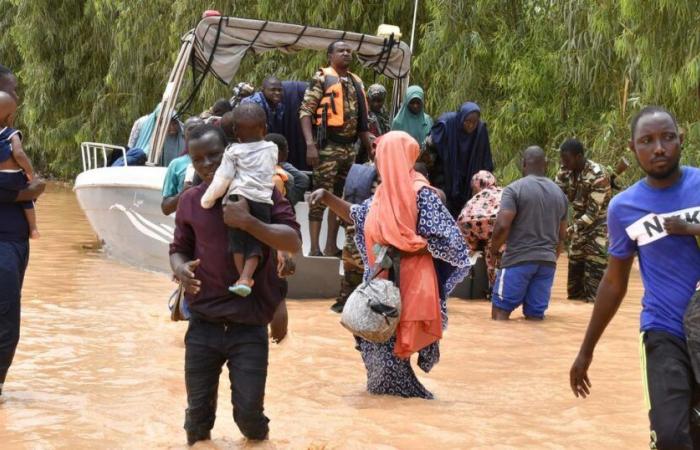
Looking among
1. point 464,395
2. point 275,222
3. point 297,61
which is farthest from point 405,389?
point 297,61

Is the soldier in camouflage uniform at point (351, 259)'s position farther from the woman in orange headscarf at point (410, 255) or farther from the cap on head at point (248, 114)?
the cap on head at point (248, 114)

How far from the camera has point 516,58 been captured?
634 inches

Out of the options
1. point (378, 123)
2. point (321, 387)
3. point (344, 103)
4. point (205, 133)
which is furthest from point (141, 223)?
point (205, 133)

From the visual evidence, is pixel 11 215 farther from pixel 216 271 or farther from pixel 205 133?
pixel 216 271

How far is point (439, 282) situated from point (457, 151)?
529 cm

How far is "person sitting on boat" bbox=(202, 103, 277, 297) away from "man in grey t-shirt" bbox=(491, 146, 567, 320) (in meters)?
4.76

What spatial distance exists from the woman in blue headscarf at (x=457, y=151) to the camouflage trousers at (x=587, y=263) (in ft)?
4.45

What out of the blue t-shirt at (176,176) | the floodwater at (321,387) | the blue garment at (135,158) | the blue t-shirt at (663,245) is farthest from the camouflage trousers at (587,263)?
the blue t-shirt at (663,245)

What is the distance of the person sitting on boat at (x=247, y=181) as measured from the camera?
469 centimetres

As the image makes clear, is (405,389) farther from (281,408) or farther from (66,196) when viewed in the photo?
(66,196)

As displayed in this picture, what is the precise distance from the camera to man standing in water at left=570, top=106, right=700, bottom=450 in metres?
3.84

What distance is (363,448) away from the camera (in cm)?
525

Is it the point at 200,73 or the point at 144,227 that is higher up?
the point at 200,73

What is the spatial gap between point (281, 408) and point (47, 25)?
22107 mm
